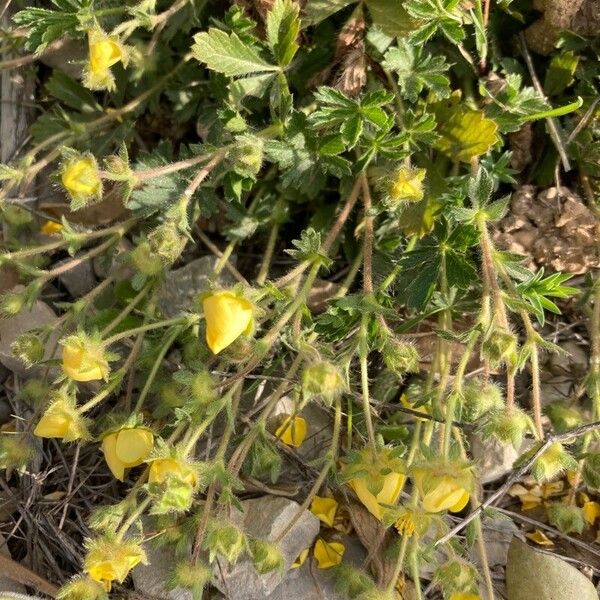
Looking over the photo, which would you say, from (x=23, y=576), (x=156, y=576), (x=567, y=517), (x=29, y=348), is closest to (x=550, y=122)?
(x=567, y=517)

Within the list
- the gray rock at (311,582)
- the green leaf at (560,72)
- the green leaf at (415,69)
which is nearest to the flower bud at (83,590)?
the gray rock at (311,582)

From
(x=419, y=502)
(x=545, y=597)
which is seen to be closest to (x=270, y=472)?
(x=419, y=502)

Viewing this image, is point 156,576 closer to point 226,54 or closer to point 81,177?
point 81,177

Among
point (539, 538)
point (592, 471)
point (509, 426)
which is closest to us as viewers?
point (509, 426)

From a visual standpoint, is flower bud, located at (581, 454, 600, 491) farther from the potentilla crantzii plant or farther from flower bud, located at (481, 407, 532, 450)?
flower bud, located at (481, 407, 532, 450)

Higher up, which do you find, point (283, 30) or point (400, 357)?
point (283, 30)

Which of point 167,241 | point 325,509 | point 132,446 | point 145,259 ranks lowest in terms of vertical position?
point 325,509

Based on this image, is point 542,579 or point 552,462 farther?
point 542,579

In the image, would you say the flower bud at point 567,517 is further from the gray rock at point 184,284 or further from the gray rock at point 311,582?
the gray rock at point 184,284
